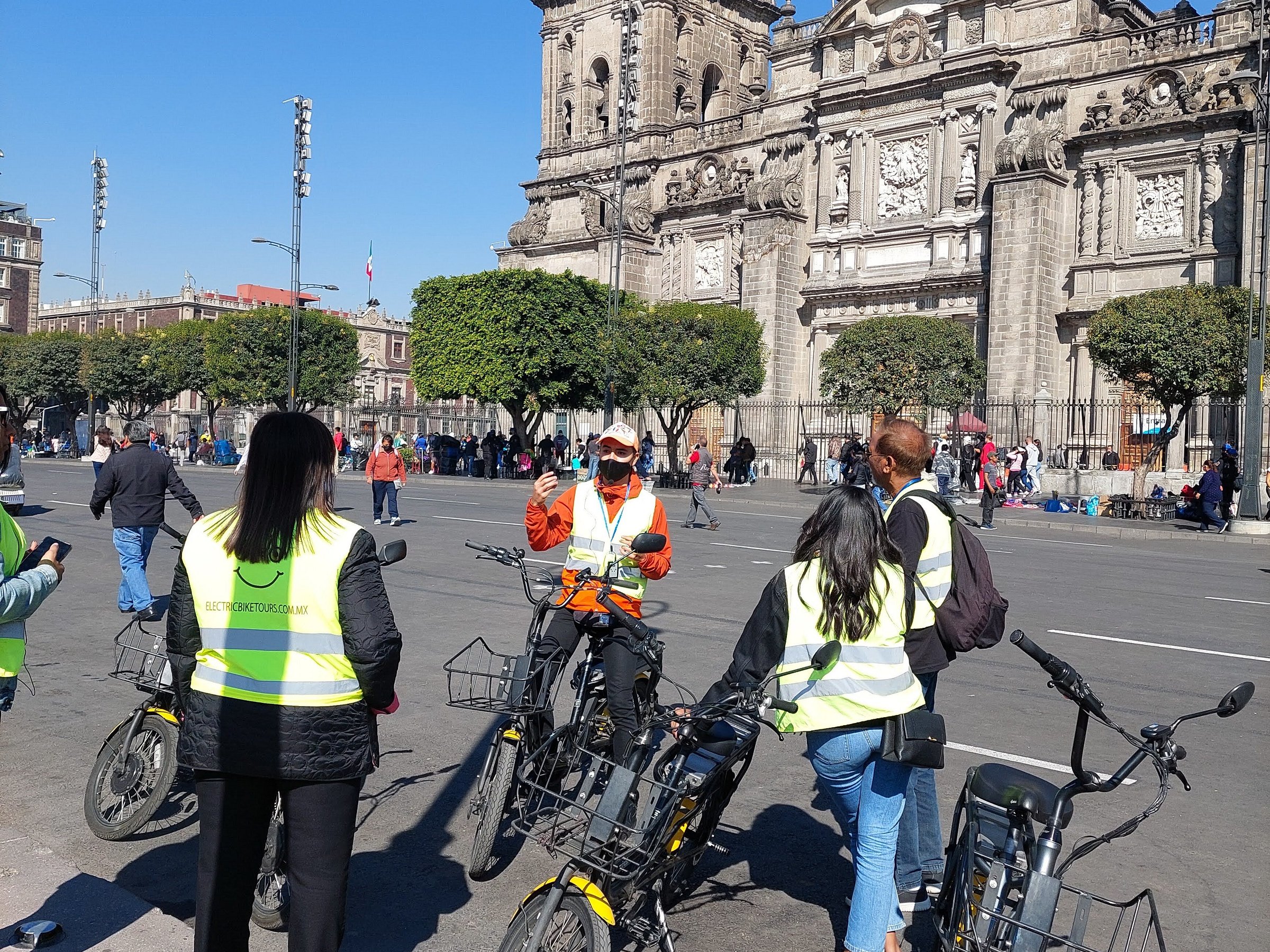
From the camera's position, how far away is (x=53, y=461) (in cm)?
5000

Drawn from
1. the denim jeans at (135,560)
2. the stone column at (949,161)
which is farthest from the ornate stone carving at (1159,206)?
the denim jeans at (135,560)

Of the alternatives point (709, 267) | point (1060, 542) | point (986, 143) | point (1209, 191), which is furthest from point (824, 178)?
point (1060, 542)

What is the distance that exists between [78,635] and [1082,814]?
7.67 metres

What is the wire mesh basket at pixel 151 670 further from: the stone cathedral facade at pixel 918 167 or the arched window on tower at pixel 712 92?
the arched window on tower at pixel 712 92

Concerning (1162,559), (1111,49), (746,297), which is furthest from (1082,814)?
(746,297)

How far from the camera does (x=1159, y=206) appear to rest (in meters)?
33.2

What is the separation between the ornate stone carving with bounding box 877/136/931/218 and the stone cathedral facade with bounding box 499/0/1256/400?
0.25 ft

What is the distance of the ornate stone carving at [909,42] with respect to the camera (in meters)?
38.4

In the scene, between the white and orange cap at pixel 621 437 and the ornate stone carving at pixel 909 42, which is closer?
the white and orange cap at pixel 621 437

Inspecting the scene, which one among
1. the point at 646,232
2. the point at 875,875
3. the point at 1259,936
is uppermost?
the point at 646,232

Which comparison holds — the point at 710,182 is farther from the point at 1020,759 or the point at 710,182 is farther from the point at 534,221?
the point at 1020,759

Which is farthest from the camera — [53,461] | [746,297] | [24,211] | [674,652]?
[24,211]

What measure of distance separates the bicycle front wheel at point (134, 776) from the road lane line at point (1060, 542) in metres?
17.2

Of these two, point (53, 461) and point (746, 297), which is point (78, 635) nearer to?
point (746, 297)
